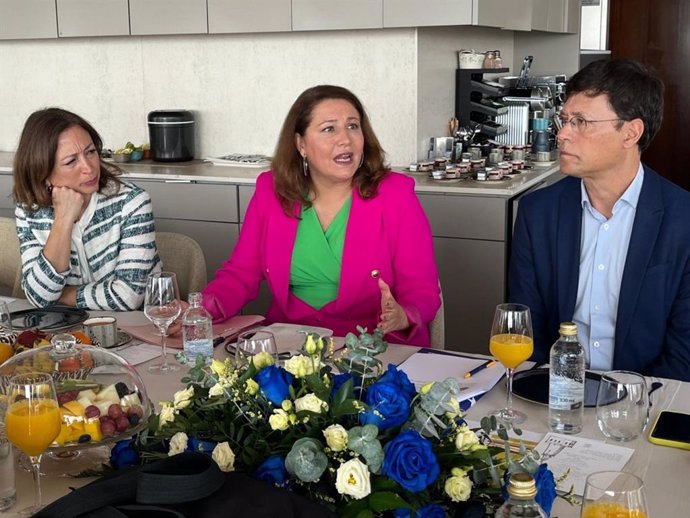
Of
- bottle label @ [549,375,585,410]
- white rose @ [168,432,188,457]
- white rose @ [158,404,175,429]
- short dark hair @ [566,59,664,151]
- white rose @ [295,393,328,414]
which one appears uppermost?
short dark hair @ [566,59,664,151]

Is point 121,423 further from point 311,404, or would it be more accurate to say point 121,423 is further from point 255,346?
point 311,404

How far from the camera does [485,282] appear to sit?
361 cm

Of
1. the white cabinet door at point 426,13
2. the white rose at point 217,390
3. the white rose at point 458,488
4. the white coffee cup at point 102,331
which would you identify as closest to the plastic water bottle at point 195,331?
the white coffee cup at point 102,331

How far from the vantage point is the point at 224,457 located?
1.10m

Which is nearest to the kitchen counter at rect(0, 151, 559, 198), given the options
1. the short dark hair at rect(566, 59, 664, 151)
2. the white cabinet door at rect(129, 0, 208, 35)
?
the white cabinet door at rect(129, 0, 208, 35)

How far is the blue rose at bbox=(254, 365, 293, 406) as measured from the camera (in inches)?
43.7

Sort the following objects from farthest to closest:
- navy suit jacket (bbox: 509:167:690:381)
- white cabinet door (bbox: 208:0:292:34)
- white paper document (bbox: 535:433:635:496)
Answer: white cabinet door (bbox: 208:0:292:34), navy suit jacket (bbox: 509:167:690:381), white paper document (bbox: 535:433:635:496)

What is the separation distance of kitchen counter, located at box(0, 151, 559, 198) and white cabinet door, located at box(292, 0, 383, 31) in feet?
2.26

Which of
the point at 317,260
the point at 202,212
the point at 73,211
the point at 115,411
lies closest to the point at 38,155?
the point at 73,211

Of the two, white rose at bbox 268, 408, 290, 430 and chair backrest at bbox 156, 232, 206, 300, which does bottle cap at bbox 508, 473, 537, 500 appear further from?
chair backrest at bbox 156, 232, 206, 300

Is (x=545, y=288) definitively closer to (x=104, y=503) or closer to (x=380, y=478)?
(x=380, y=478)

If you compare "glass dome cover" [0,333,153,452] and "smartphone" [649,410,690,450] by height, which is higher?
"glass dome cover" [0,333,153,452]

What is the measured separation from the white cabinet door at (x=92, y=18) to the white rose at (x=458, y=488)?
3.88 metres

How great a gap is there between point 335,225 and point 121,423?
1.21 m
